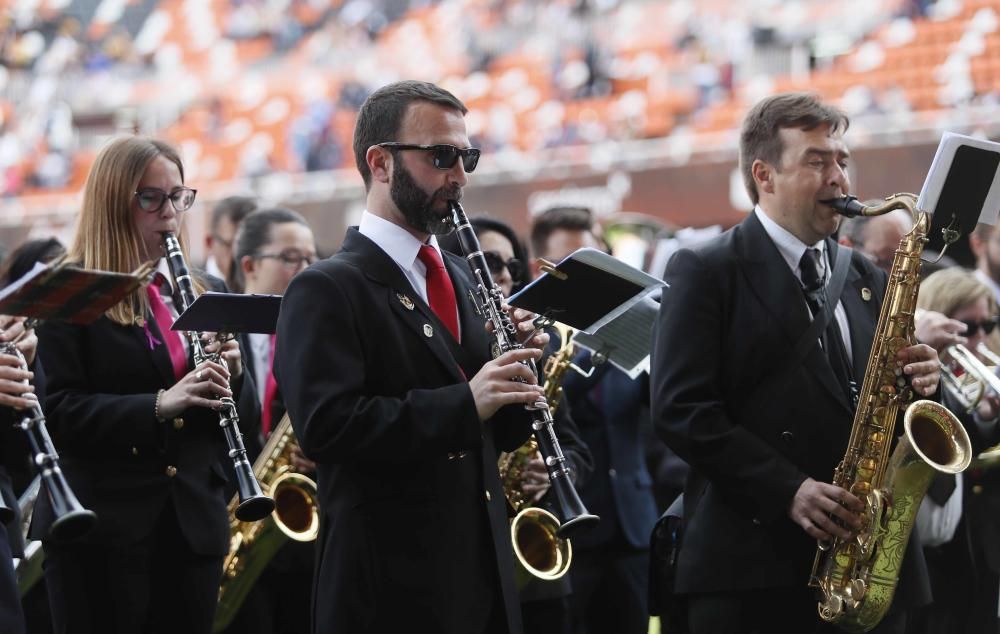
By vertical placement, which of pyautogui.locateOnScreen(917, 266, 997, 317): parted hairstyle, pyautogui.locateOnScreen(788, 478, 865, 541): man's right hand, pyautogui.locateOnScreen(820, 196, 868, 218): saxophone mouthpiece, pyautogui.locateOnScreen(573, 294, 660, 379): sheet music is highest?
A: pyautogui.locateOnScreen(820, 196, 868, 218): saxophone mouthpiece

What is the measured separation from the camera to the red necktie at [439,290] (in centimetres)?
367

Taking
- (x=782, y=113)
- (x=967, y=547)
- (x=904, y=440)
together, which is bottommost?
(x=967, y=547)

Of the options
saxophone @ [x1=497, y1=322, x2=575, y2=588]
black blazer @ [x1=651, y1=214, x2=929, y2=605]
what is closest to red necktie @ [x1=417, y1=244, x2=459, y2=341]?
black blazer @ [x1=651, y1=214, x2=929, y2=605]

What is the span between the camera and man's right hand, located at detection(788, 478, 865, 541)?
3.78m

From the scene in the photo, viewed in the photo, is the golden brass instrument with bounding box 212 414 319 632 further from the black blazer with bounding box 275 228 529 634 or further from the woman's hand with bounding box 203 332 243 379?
the black blazer with bounding box 275 228 529 634

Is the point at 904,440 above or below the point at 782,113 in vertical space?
below

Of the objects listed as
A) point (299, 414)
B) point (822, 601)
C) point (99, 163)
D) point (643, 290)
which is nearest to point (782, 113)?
point (643, 290)

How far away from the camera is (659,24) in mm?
19984

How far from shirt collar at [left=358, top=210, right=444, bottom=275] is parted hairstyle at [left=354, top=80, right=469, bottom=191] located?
0.13 m

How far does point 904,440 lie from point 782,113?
43.2 inches

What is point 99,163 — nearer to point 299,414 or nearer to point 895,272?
point 299,414

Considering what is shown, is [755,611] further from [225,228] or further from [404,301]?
[225,228]

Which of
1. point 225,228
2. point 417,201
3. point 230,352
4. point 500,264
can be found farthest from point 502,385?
point 225,228

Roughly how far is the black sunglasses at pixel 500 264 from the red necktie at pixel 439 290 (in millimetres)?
1491
